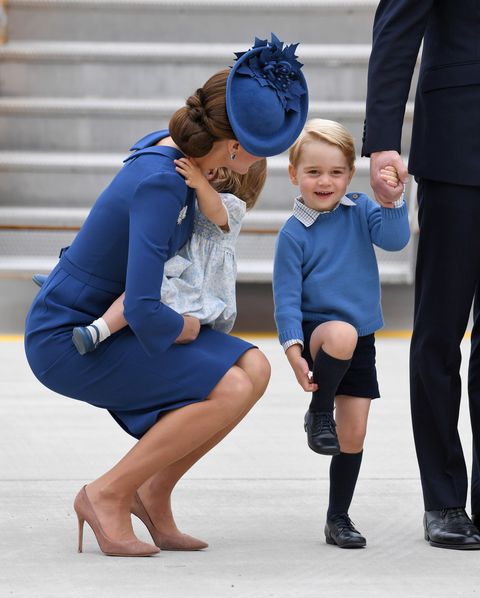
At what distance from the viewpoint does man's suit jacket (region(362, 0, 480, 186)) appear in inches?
115

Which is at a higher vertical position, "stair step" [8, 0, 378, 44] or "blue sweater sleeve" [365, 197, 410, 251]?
"stair step" [8, 0, 378, 44]

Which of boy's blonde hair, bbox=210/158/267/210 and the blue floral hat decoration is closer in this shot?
the blue floral hat decoration

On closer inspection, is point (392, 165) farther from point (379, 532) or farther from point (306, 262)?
point (379, 532)

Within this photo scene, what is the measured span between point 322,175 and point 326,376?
1.51 ft

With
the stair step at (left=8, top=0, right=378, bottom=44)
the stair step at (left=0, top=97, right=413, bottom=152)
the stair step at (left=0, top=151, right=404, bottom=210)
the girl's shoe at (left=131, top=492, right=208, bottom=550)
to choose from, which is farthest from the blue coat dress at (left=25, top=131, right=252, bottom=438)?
the stair step at (left=8, top=0, right=378, bottom=44)

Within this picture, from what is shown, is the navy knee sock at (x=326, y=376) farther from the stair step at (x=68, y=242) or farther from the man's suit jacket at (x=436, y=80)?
the stair step at (x=68, y=242)

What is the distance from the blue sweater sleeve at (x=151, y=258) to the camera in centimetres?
273

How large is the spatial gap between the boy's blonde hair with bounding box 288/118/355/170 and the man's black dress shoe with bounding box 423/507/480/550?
82 cm

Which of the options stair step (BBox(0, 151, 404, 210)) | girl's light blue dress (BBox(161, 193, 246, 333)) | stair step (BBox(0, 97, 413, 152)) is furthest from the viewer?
stair step (BBox(0, 97, 413, 152))

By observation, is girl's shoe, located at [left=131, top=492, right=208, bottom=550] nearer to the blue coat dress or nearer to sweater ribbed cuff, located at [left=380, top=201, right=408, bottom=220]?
the blue coat dress

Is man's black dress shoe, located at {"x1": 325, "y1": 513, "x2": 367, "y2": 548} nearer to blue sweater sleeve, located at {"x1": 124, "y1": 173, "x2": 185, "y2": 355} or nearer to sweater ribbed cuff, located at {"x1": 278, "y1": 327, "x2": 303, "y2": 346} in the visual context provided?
sweater ribbed cuff, located at {"x1": 278, "y1": 327, "x2": 303, "y2": 346}

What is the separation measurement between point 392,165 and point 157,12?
492 centimetres

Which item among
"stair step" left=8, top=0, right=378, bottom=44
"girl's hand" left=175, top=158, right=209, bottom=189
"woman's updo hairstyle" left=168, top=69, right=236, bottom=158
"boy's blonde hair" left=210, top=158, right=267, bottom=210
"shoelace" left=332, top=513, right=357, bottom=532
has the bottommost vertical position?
"shoelace" left=332, top=513, right=357, bottom=532

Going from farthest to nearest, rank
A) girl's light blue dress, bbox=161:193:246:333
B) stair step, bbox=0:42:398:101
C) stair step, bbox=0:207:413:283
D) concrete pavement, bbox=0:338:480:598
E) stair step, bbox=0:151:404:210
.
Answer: stair step, bbox=0:42:398:101 < stair step, bbox=0:151:404:210 < stair step, bbox=0:207:413:283 < girl's light blue dress, bbox=161:193:246:333 < concrete pavement, bbox=0:338:480:598
